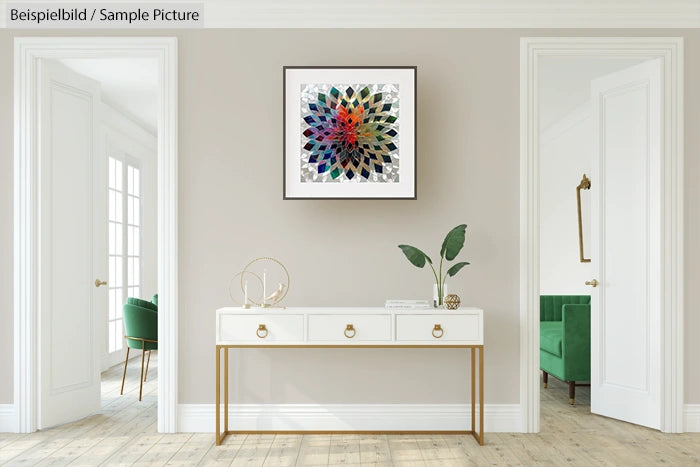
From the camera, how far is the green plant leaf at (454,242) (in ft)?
11.5

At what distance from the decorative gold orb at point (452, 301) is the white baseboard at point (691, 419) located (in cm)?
157

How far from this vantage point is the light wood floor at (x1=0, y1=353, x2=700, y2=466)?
3.27 meters

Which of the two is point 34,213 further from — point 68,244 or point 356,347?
point 356,347

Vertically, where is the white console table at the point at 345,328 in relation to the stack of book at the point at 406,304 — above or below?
below

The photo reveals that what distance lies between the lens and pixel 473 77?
3.84 meters

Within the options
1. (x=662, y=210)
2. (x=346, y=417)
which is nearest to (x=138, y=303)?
(x=346, y=417)

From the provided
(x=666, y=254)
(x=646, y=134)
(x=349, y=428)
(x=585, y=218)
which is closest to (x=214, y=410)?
(x=349, y=428)

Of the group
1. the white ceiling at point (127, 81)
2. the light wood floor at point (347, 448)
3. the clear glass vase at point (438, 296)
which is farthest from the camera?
the white ceiling at point (127, 81)

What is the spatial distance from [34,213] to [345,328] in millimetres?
1975

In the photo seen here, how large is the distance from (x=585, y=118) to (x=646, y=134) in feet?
8.94

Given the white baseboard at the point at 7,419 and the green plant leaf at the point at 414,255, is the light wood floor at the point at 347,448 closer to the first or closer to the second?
the white baseboard at the point at 7,419

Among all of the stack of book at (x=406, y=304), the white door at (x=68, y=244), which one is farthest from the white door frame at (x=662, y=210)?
the white door at (x=68, y=244)

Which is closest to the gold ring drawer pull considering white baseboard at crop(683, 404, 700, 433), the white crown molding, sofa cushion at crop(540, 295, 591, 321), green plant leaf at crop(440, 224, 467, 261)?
green plant leaf at crop(440, 224, 467, 261)

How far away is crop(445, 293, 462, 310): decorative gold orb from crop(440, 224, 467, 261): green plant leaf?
0.21 m
